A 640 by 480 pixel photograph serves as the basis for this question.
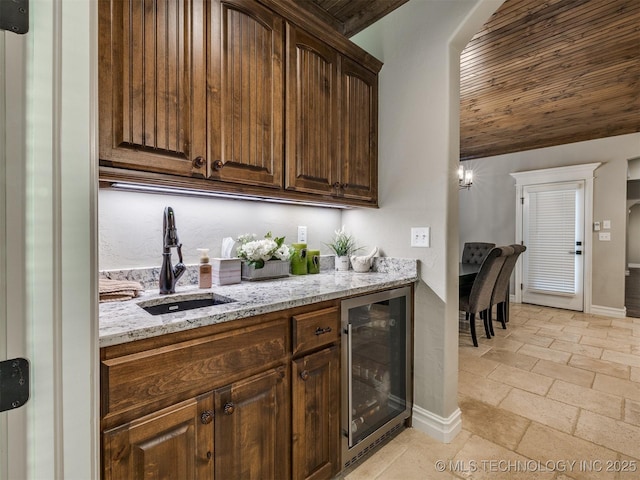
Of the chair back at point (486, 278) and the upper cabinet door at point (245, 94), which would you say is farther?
the chair back at point (486, 278)

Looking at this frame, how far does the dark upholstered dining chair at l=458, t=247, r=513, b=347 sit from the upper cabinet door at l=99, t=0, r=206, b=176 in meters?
2.98

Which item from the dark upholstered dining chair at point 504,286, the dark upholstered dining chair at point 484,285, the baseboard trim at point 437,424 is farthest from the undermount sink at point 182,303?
the dark upholstered dining chair at point 504,286

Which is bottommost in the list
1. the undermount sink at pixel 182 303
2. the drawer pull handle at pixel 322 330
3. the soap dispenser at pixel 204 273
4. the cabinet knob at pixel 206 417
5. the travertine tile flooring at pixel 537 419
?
the travertine tile flooring at pixel 537 419

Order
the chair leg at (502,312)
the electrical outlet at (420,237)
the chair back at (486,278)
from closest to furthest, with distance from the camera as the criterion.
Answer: the electrical outlet at (420,237), the chair back at (486,278), the chair leg at (502,312)

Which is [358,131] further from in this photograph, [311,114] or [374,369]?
[374,369]

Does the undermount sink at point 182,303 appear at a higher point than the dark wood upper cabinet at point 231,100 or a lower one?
lower

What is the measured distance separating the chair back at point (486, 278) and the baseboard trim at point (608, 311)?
8.32 feet

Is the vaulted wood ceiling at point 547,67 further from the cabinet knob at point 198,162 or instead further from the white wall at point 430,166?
the cabinet knob at point 198,162

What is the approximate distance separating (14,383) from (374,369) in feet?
5.13

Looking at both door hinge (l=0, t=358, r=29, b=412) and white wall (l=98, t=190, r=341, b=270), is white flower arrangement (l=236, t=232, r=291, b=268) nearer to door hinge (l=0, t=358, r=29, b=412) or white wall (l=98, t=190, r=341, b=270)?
white wall (l=98, t=190, r=341, b=270)

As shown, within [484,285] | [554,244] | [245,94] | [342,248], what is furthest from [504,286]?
[245,94]

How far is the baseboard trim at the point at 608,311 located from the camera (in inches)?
173

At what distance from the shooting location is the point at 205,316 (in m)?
1.00

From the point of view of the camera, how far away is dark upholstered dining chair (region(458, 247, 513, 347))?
3.17m
